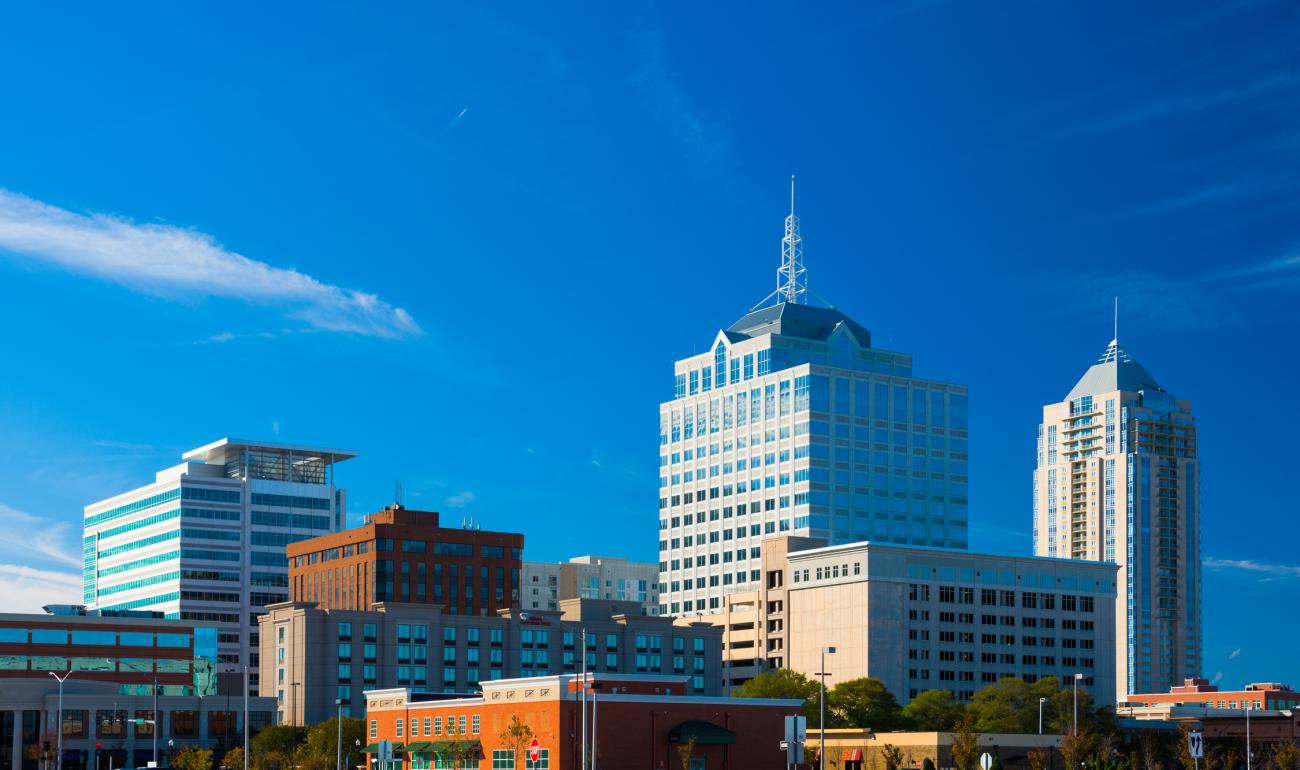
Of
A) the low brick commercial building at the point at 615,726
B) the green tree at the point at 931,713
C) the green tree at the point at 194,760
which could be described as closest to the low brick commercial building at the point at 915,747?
the low brick commercial building at the point at 615,726

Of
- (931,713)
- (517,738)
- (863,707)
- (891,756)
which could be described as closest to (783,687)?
(863,707)

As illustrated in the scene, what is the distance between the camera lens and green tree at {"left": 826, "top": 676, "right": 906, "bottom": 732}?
18912 cm

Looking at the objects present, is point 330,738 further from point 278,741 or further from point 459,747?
point 459,747

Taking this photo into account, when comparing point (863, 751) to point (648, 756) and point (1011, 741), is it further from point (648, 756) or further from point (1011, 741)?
point (648, 756)

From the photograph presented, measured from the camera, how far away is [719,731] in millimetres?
128375

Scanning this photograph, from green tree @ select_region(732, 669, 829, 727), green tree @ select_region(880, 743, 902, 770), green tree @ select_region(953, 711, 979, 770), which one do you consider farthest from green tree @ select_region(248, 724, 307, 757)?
green tree @ select_region(953, 711, 979, 770)

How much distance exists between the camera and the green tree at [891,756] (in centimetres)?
14105

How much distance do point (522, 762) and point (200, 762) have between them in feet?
143

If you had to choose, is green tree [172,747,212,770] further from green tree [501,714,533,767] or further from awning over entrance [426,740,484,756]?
green tree [501,714,533,767]

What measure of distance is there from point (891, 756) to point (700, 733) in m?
22.5

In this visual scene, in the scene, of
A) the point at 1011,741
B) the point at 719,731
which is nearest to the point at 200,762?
the point at 719,731

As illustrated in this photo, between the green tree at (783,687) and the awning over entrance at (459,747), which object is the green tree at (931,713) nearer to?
the green tree at (783,687)

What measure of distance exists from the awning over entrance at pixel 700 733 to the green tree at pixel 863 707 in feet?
194

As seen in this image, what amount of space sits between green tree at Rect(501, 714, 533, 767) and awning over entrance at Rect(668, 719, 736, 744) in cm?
1022
